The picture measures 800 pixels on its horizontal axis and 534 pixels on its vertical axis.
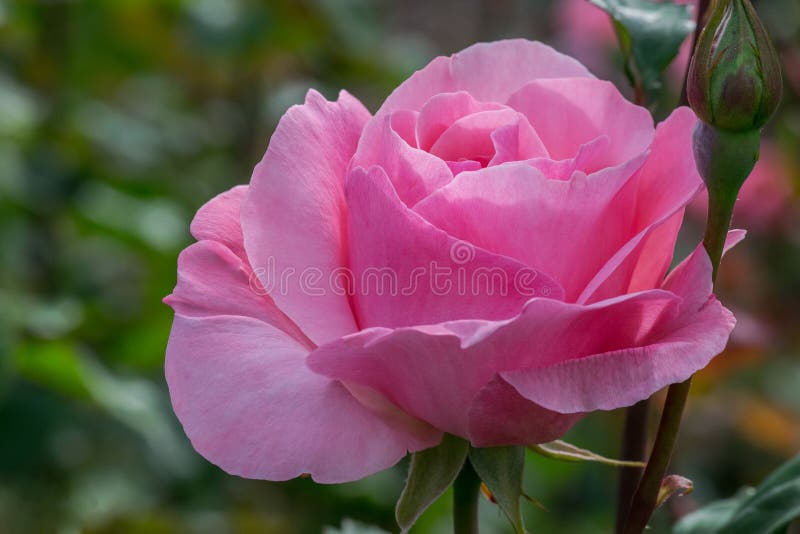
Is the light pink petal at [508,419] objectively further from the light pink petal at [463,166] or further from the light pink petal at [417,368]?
the light pink petal at [463,166]

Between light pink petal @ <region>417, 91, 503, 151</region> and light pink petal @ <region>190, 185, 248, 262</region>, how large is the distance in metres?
0.10

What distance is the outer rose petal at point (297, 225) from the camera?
0.53 metres

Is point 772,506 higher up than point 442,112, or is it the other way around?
point 442,112

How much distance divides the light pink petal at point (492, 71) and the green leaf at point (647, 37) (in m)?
0.07

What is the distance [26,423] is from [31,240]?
0.46m

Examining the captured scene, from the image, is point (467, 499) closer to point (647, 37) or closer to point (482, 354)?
point (482, 354)

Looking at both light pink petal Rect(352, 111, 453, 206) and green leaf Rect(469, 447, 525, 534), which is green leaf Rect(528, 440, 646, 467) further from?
light pink petal Rect(352, 111, 453, 206)

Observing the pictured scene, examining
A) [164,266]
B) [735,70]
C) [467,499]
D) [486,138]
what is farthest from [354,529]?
[164,266]

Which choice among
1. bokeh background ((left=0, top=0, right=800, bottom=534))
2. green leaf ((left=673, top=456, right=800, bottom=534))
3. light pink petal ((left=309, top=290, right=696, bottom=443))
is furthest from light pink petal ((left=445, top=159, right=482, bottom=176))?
bokeh background ((left=0, top=0, right=800, bottom=534))

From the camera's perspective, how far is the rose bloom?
18.6 inches

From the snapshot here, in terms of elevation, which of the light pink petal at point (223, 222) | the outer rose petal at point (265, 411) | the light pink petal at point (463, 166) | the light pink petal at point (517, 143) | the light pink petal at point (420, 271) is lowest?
the outer rose petal at point (265, 411)

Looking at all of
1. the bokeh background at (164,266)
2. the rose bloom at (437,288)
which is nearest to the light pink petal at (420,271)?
the rose bloom at (437,288)

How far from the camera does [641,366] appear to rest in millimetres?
462

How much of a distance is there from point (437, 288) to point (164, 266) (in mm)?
1197
